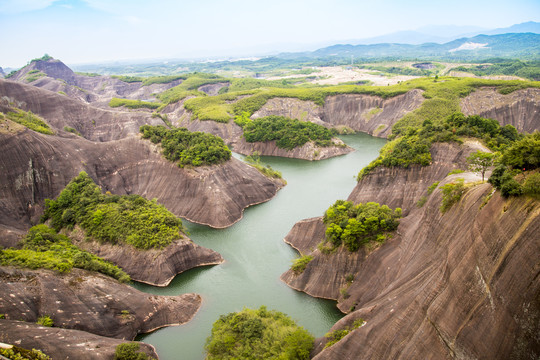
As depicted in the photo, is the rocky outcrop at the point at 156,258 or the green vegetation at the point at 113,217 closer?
the rocky outcrop at the point at 156,258

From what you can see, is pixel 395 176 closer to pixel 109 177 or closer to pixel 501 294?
pixel 501 294

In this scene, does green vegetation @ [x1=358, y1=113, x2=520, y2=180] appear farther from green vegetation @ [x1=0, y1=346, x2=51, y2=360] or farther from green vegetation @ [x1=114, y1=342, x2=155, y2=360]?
green vegetation @ [x1=0, y1=346, x2=51, y2=360]

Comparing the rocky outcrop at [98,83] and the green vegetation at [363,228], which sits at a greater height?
the rocky outcrop at [98,83]

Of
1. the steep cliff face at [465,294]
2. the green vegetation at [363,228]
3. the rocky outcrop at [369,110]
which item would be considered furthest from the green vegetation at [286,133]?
the steep cliff face at [465,294]

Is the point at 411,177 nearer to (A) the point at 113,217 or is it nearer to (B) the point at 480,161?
(B) the point at 480,161

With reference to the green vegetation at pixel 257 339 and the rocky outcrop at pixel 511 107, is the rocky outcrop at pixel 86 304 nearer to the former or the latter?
the green vegetation at pixel 257 339

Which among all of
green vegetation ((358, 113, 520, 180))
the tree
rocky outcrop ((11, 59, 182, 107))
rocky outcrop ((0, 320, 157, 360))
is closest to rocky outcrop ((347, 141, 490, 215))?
green vegetation ((358, 113, 520, 180))
